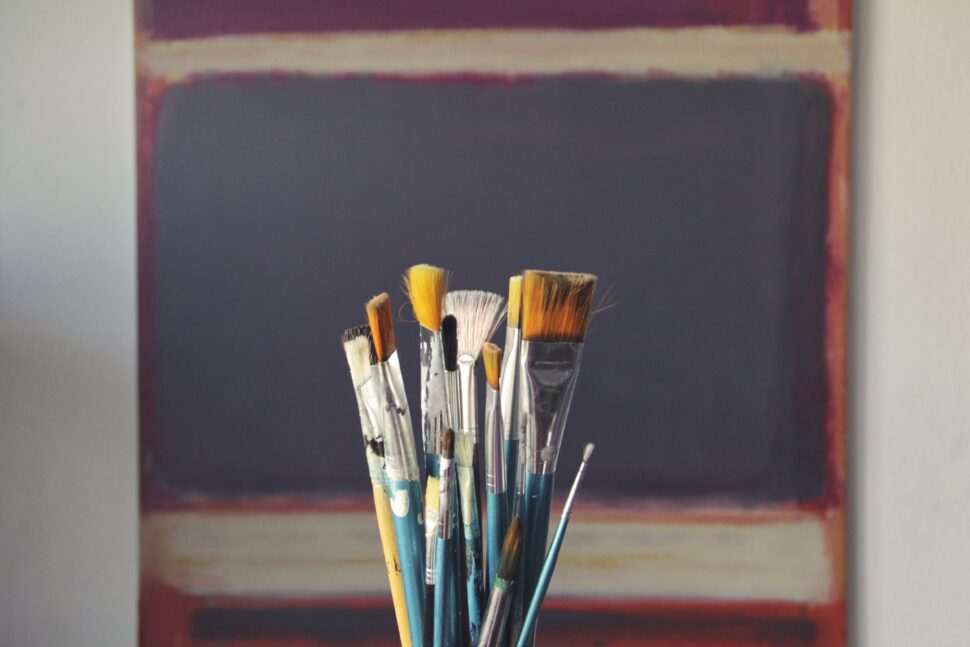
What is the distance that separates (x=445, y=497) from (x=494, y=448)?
6 cm

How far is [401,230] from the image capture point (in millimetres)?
962

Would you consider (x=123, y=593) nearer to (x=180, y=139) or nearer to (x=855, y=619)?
(x=180, y=139)

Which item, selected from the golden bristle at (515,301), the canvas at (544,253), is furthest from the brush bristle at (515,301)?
the canvas at (544,253)

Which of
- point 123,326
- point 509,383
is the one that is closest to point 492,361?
point 509,383

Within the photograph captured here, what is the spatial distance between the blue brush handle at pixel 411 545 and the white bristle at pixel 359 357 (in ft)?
0.23

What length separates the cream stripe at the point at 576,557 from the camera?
96cm

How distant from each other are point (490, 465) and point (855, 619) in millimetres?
617

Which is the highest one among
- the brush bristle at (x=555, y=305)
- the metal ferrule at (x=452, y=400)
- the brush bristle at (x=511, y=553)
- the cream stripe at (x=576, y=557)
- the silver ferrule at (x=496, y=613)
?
the brush bristle at (x=555, y=305)

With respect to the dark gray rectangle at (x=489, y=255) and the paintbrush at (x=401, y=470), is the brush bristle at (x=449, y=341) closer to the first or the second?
the paintbrush at (x=401, y=470)

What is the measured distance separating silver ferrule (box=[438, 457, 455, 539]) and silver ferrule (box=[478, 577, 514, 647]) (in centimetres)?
4

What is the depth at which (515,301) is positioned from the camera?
0.58 metres

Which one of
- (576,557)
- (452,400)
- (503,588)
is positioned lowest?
(576,557)

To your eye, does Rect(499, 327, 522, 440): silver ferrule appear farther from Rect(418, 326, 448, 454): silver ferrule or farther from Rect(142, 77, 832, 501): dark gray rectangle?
Rect(142, 77, 832, 501): dark gray rectangle

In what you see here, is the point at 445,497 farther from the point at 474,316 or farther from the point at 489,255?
the point at 489,255
